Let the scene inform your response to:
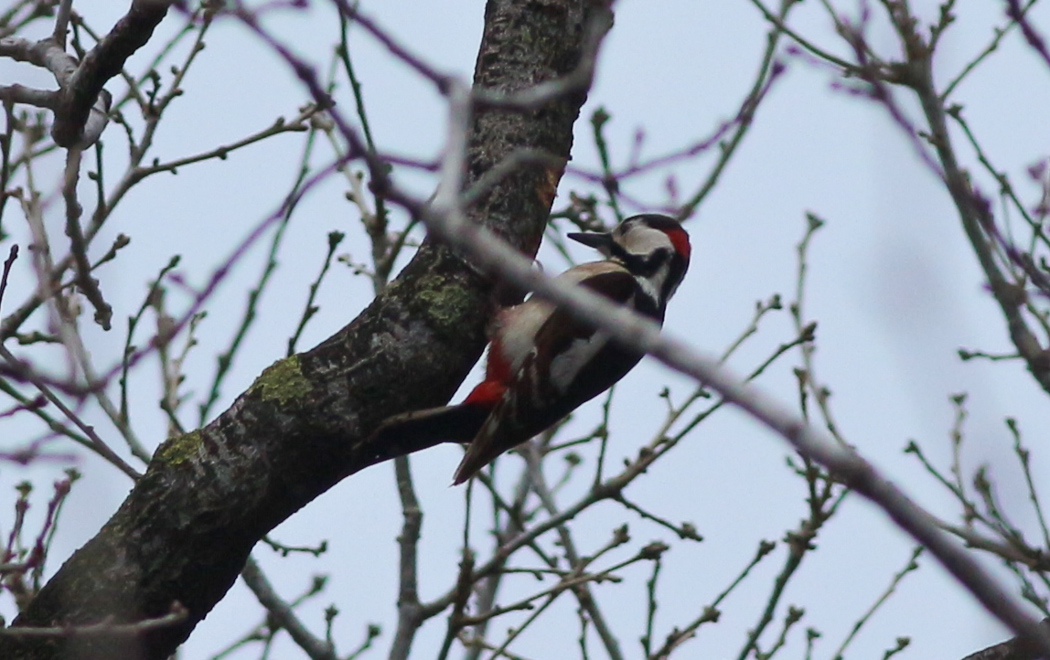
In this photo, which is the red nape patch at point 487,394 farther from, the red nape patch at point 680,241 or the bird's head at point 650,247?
the red nape patch at point 680,241

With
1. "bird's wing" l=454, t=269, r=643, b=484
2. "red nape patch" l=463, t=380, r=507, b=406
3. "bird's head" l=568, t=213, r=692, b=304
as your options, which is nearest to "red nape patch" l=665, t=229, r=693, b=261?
"bird's head" l=568, t=213, r=692, b=304

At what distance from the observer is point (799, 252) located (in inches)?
180

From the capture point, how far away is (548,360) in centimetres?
413

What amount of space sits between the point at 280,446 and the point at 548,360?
1.50 m

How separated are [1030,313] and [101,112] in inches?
105

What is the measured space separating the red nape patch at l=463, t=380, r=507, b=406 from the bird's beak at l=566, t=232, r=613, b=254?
1002mm

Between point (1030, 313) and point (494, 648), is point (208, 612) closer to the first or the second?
point (494, 648)

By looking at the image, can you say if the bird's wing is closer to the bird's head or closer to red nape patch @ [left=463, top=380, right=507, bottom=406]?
red nape patch @ [left=463, top=380, right=507, bottom=406]

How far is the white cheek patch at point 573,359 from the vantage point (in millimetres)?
4102

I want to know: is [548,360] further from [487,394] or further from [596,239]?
[596,239]

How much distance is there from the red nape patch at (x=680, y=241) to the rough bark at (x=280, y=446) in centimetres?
164

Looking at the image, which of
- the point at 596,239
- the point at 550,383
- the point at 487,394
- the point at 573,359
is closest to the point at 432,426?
the point at 487,394

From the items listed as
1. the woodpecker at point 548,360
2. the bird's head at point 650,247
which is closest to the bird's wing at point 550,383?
the woodpecker at point 548,360

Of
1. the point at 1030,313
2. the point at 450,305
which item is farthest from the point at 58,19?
the point at 1030,313
